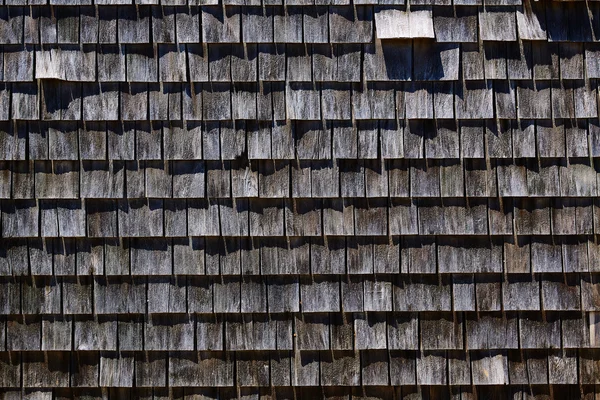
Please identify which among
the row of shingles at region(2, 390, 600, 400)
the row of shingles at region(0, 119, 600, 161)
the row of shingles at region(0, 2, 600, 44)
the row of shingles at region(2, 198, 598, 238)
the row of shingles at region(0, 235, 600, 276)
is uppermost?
the row of shingles at region(0, 2, 600, 44)

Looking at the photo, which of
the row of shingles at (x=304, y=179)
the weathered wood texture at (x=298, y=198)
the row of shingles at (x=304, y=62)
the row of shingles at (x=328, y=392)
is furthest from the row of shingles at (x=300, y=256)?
the row of shingles at (x=304, y=62)

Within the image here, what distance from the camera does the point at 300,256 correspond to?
123 inches

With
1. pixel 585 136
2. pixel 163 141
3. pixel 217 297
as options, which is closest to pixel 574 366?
pixel 585 136

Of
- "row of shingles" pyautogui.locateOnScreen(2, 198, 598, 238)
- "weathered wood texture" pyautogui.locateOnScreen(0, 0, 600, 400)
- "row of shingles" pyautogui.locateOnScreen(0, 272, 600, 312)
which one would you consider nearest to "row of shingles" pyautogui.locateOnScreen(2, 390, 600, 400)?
"weathered wood texture" pyautogui.locateOnScreen(0, 0, 600, 400)

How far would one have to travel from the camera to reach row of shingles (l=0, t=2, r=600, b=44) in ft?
9.89

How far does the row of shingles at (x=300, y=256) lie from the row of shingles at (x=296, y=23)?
1.01 m

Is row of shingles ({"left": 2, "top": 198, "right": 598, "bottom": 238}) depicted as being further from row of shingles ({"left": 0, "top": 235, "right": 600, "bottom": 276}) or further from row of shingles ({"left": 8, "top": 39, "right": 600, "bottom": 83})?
row of shingles ({"left": 8, "top": 39, "right": 600, "bottom": 83})

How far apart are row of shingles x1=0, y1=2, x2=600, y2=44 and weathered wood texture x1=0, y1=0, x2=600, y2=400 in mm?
11

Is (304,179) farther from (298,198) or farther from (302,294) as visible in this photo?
(302,294)

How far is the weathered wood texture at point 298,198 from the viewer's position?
3.04 meters

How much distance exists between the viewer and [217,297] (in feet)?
10.3

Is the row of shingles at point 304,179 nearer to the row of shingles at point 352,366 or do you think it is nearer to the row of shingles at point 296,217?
the row of shingles at point 296,217

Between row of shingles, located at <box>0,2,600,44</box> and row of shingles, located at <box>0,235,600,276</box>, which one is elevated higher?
row of shingles, located at <box>0,2,600,44</box>

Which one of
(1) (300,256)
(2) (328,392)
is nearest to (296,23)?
(1) (300,256)
